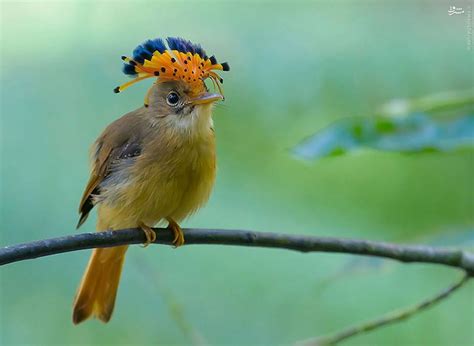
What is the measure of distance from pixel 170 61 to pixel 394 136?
2.49ft

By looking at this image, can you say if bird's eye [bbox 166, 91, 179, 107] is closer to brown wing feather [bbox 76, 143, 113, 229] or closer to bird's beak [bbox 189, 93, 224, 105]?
bird's beak [bbox 189, 93, 224, 105]

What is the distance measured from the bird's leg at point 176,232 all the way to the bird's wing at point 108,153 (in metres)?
0.22

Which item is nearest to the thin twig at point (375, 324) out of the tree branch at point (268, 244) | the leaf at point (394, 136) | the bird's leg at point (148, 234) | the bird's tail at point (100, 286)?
the tree branch at point (268, 244)

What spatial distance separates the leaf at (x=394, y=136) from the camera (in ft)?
7.24

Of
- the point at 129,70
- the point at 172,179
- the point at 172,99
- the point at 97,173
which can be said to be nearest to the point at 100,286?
the point at 97,173

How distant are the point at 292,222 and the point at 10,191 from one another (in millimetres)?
978

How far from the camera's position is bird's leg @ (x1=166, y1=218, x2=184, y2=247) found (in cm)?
217

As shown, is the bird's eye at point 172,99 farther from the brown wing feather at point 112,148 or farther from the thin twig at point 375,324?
the thin twig at point 375,324

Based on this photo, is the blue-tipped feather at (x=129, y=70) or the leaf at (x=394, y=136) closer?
the blue-tipped feather at (x=129, y=70)

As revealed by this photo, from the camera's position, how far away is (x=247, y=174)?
3.00m

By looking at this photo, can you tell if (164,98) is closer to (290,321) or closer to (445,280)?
(290,321)

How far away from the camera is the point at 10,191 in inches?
112

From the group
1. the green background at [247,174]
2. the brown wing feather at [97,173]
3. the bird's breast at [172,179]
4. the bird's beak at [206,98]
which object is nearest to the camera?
the bird's beak at [206,98]

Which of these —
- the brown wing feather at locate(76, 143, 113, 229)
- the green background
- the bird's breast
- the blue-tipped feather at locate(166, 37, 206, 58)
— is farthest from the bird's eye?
the green background
